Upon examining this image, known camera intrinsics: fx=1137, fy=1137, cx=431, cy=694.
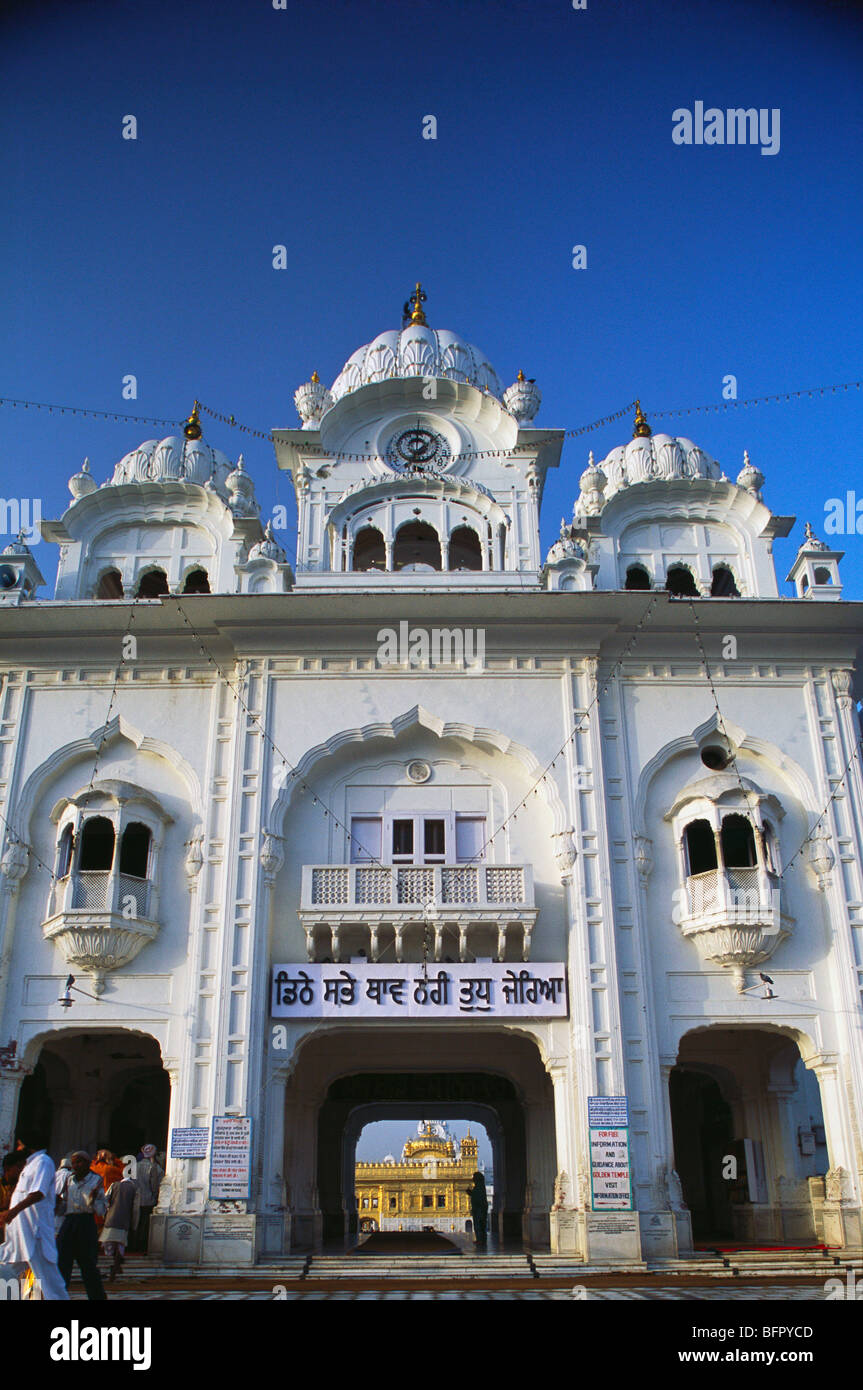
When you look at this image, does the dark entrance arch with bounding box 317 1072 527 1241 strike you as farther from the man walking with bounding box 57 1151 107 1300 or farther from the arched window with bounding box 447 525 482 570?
the man walking with bounding box 57 1151 107 1300

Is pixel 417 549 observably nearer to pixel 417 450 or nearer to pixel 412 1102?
pixel 417 450

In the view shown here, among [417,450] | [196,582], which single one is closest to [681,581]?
[417,450]

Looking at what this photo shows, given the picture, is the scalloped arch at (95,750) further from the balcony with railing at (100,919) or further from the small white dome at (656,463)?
the small white dome at (656,463)

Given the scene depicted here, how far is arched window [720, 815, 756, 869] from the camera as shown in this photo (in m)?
17.5

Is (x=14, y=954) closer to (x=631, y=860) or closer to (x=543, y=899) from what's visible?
(x=543, y=899)

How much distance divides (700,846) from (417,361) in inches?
456

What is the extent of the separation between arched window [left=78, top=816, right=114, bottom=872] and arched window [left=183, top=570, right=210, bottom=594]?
5.10 m

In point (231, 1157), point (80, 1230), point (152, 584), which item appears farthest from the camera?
point (152, 584)

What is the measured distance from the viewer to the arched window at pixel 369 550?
21844 mm

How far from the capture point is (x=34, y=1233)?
25.5 ft

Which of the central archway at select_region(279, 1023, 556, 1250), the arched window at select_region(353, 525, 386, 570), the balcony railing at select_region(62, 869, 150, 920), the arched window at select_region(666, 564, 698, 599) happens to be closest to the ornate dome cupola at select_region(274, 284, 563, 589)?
the arched window at select_region(353, 525, 386, 570)

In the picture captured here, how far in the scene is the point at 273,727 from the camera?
18031 mm

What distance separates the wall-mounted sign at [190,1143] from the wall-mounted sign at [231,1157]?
192 mm
